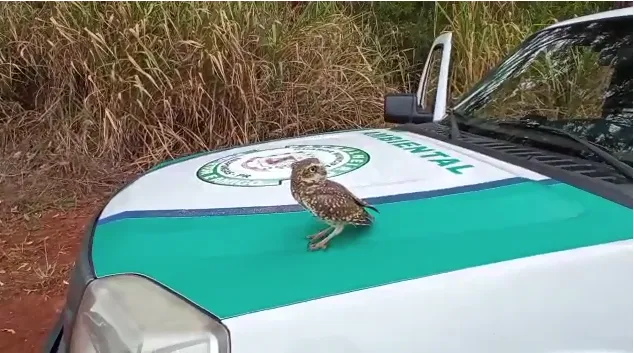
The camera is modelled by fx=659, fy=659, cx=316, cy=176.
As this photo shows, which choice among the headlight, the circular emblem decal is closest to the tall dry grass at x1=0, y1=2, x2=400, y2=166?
the circular emblem decal

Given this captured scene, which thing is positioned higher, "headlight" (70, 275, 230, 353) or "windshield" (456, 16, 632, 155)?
"windshield" (456, 16, 632, 155)

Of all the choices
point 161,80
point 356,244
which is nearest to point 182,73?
point 161,80

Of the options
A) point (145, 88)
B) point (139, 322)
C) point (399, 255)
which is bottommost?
point (145, 88)

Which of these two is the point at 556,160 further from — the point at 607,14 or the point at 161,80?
the point at 161,80

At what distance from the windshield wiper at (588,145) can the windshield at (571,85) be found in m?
0.03

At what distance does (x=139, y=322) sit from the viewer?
4.57 feet

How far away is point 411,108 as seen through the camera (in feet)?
10.4

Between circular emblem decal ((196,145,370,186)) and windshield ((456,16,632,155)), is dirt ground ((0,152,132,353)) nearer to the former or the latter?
circular emblem decal ((196,145,370,186))

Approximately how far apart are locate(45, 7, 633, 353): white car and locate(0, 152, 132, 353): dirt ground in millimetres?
1790

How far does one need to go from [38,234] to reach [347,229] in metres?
3.86

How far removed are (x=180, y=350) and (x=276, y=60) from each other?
192 inches

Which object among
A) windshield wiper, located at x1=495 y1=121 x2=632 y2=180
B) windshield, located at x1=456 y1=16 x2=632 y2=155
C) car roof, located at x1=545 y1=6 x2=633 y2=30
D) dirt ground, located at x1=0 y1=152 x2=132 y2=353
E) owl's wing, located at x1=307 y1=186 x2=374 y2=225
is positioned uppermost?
car roof, located at x1=545 y1=6 x2=633 y2=30

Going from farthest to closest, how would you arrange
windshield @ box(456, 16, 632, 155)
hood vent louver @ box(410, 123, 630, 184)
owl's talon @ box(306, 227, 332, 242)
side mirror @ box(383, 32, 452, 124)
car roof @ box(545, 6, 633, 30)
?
side mirror @ box(383, 32, 452, 124), car roof @ box(545, 6, 633, 30), windshield @ box(456, 16, 632, 155), hood vent louver @ box(410, 123, 630, 184), owl's talon @ box(306, 227, 332, 242)

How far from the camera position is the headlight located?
130 cm
